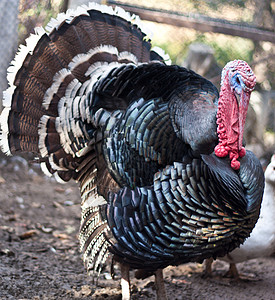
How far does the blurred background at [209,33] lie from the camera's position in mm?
4766

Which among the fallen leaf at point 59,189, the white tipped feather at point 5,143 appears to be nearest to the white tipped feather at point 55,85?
the white tipped feather at point 5,143

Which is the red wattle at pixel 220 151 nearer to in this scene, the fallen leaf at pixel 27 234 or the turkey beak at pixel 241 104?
the turkey beak at pixel 241 104

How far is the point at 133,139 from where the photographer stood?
3.05m

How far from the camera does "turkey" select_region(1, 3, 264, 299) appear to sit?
9.30 ft

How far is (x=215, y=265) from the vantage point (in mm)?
4652

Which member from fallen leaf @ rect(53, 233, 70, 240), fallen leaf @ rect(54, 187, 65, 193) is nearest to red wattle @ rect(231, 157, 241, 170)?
fallen leaf @ rect(53, 233, 70, 240)

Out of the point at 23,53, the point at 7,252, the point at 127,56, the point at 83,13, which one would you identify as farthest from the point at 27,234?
the point at 83,13

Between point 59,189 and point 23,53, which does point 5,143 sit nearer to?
point 23,53

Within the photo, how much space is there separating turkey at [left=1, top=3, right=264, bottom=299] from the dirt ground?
44 cm

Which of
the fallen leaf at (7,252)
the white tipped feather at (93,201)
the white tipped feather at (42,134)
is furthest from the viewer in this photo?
the fallen leaf at (7,252)

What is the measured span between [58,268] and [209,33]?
4232 mm

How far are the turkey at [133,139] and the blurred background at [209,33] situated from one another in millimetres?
1212

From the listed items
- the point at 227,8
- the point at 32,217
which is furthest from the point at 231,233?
the point at 227,8

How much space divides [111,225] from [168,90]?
1.06 metres
